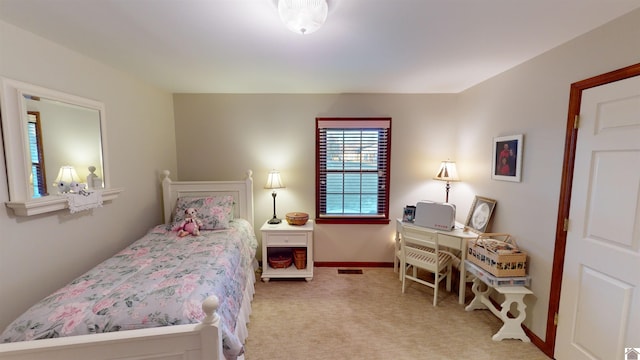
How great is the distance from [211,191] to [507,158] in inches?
126

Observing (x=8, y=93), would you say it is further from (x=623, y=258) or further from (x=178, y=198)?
(x=623, y=258)

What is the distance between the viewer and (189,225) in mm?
2434

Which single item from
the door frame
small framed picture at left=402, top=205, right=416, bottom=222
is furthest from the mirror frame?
the door frame

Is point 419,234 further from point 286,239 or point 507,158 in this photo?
point 286,239

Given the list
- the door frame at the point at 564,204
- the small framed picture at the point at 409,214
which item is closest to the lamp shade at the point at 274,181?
the small framed picture at the point at 409,214

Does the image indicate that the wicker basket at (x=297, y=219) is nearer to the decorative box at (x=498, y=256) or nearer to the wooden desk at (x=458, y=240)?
the wooden desk at (x=458, y=240)

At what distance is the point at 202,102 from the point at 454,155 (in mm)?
3375

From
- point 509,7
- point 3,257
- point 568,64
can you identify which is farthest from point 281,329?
point 568,64

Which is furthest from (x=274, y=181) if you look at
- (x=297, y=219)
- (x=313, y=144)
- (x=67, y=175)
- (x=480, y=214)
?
(x=480, y=214)

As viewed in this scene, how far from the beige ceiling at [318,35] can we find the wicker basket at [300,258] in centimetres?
199

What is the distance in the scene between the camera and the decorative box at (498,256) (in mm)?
1972

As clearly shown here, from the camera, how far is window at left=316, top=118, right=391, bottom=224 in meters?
3.16

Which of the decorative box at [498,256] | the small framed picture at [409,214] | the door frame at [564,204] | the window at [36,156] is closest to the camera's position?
the window at [36,156]

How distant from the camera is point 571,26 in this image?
150 cm
